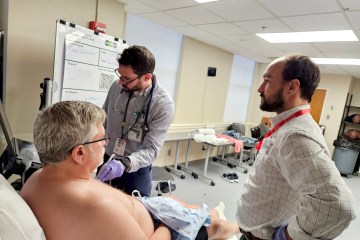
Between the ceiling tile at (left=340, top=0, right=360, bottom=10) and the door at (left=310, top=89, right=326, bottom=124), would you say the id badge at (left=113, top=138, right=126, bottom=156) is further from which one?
the door at (left=310, top=89, right=326, bottom=124)

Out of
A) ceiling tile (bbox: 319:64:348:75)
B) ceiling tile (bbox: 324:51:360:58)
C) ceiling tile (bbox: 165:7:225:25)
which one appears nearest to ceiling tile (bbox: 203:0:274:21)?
ceiling tile (bbox: 165:7:225:25)

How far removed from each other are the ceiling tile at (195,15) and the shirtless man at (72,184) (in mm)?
2197

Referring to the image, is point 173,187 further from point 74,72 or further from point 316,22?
point 316,22

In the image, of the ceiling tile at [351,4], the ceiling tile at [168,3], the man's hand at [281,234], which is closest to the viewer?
the man's hand at [281,234]

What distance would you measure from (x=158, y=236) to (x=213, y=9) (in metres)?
2.39

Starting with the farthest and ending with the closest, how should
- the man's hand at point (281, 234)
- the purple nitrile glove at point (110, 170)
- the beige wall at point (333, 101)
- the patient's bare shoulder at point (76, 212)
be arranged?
the beige wall at point (333, 101), the purple nitrile glove at point (110, 170), the man's hand at point (281, 234), the patient's bare shoulder at point (76, 212)

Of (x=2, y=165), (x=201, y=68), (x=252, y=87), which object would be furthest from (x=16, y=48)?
(x=252, y=87)

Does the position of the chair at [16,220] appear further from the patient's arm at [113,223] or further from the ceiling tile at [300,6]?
the ceiling tile at [300,6]

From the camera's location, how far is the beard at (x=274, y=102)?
119 centimetres

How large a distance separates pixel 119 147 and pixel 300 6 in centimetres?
214

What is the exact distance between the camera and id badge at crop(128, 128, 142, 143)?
1.70m

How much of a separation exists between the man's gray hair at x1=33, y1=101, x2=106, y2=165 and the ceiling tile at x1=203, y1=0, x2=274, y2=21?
2.06 meters

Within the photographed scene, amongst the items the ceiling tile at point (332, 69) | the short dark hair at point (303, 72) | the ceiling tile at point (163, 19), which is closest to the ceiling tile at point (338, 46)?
the ceiling tile at point (332, 69)

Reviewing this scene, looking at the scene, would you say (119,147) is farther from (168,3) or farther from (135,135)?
(168,3)
